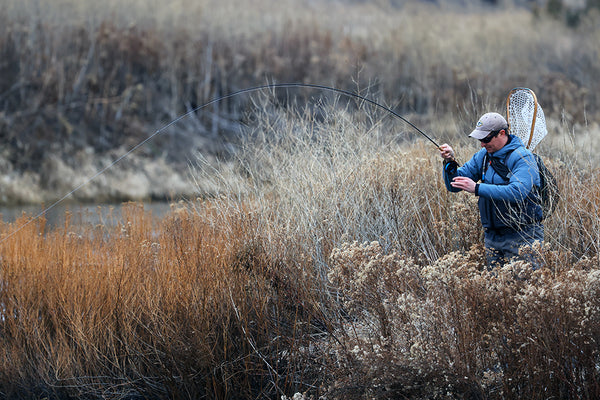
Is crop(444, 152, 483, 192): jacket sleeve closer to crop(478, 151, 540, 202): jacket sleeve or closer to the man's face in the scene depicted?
the man's face

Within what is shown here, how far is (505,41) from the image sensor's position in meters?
31.5

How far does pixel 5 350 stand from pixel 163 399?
1404 millimetres

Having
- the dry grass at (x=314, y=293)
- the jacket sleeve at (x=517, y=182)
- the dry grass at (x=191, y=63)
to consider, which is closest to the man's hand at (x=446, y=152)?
the jacket sleeve at (x=517, y=182)

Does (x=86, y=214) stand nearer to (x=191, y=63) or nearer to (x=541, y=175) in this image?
(x=541, y=175)

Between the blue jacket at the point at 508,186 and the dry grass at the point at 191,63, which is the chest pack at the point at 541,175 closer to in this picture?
the blue jacket at the point at 508,186

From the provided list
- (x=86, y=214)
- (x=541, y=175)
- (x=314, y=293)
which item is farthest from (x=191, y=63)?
(x=541, y=175)

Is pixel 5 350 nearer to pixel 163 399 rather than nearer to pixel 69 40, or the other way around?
pixel 163 399

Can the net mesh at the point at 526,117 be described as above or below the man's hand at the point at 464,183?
above

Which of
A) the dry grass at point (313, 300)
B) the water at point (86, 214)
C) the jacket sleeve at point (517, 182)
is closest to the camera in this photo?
the dry grass at point (313, 300)

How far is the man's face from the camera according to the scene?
411 centimetres

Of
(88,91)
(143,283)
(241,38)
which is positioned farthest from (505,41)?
(143,283)

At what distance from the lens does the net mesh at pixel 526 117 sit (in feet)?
15.5

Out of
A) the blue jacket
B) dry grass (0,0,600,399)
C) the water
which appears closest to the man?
the blue jacket

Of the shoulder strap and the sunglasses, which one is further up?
the sunglasses
